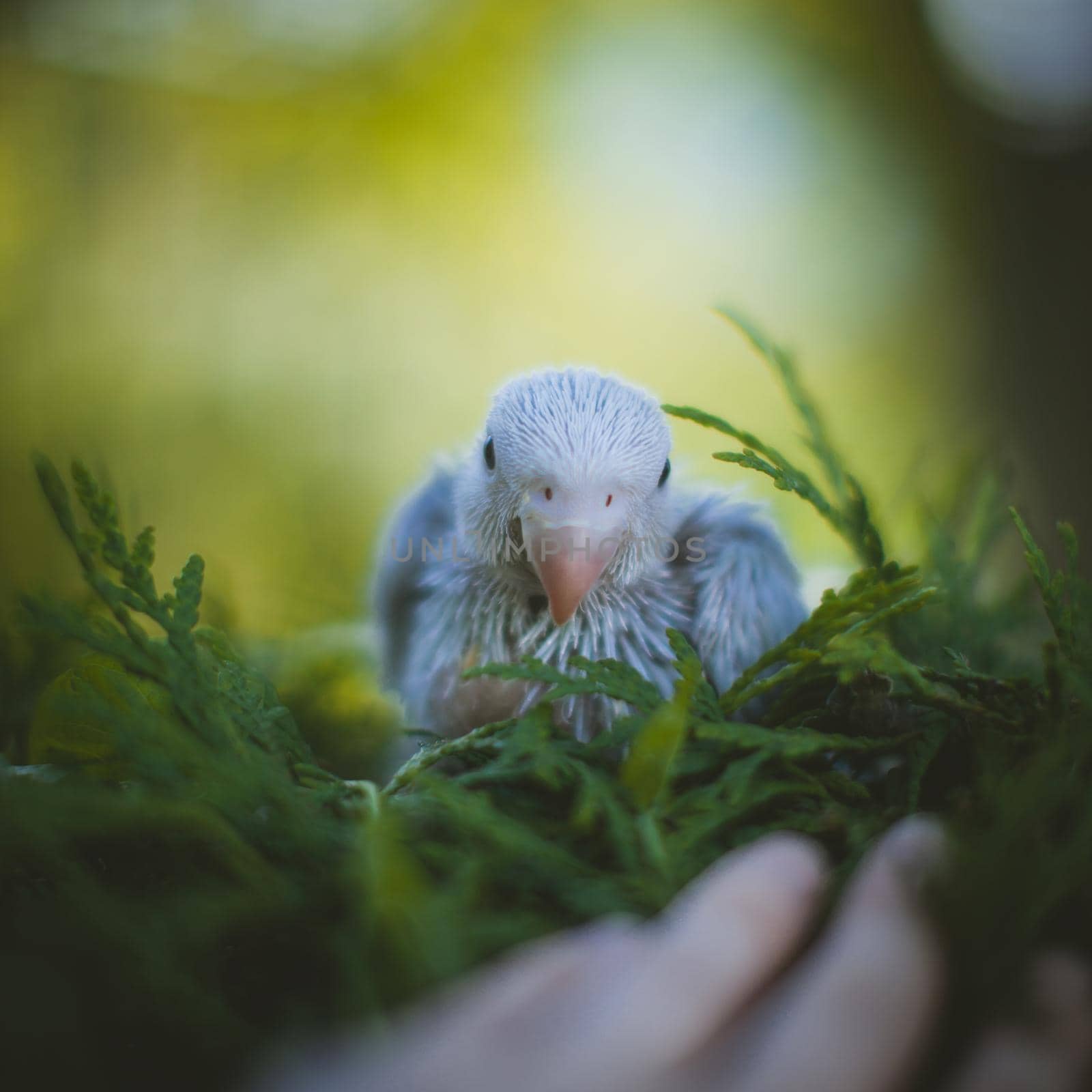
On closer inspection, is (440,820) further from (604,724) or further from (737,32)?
(737,32)

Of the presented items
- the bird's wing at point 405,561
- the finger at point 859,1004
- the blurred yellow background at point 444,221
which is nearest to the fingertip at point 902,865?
the finger at point 859,1004

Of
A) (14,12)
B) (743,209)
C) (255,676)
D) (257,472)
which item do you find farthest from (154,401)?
(255,676)

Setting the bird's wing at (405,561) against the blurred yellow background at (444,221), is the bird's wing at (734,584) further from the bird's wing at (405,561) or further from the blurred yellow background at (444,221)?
the blurred yellow background at (444,221)

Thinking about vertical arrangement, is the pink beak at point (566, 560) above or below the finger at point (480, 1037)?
above

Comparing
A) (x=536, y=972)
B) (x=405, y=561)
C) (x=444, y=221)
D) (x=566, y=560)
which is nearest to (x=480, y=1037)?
(x=536, y=972)

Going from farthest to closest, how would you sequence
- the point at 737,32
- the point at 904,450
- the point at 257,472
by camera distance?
the point at 737,32, the point at 257,472, the point at 904,450

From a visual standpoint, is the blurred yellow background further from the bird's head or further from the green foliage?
the green foliage
